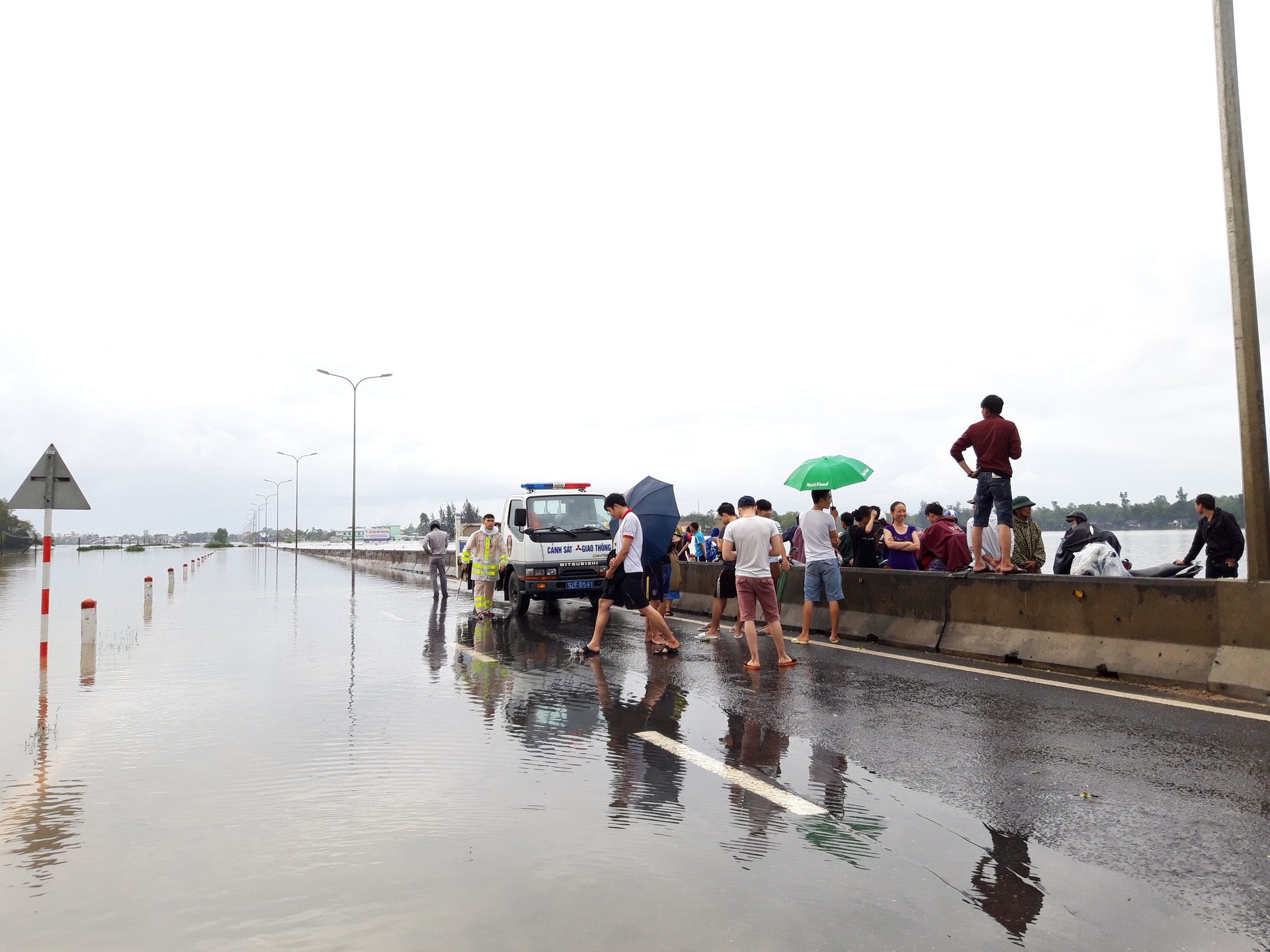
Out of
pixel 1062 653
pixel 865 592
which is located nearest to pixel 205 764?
pixel 1062 653

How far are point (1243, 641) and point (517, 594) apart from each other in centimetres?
1146

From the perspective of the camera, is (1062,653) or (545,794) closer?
(545,794)

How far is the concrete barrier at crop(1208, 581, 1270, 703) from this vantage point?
7.53 meters

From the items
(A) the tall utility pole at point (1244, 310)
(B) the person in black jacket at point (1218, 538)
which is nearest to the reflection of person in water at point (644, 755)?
(A) the tall utility pole at point (1244, 310)

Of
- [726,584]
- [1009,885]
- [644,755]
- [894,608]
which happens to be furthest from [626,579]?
[1009,885]

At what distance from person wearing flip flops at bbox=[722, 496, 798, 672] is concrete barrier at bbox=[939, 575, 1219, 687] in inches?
88.9

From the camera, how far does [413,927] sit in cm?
350

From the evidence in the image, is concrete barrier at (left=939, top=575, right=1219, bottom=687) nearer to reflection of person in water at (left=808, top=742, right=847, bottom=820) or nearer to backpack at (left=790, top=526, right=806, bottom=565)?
reflection of person in water at (left=808, top=742, right=847, bottom=820)

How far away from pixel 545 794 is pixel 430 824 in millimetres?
744

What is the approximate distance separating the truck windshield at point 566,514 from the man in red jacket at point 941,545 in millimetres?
5742

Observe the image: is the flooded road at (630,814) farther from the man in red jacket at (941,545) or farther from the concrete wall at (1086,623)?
the man in red jacket at (941,545)

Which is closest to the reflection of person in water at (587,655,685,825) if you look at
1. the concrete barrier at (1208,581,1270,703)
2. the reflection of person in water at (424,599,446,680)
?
the reflection of person in water at (424,599,446,680)

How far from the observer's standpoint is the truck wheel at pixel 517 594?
16594 mm

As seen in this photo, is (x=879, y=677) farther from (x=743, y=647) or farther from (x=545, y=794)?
(x=545, y=794)
